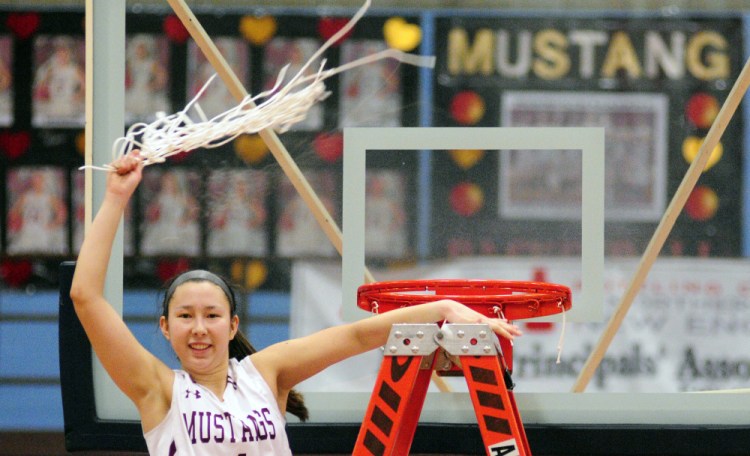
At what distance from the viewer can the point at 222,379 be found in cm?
226

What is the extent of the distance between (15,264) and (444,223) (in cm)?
270

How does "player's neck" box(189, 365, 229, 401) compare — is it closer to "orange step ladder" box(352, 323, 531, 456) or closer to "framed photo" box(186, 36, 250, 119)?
"orange step ladder" box(352, 323, 531, 456)

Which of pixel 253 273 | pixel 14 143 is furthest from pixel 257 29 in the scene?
pixel 14 143

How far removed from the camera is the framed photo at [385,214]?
9.98 ft

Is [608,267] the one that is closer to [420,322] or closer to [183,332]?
[420,322]

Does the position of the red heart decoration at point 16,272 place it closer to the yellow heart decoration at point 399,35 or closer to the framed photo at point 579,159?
the yellow heart decoration at point 399,35

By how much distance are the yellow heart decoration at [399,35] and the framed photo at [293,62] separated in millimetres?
214

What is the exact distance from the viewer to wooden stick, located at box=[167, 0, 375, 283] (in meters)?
3.06

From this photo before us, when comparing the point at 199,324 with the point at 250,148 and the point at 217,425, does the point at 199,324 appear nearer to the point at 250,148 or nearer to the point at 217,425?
the point at 217,425

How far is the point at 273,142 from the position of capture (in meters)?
3.08

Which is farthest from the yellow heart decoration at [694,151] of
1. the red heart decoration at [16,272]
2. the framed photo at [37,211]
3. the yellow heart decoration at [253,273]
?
the red heart decoration at [16,272]

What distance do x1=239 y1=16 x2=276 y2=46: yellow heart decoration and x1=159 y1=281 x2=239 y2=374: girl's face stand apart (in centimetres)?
113

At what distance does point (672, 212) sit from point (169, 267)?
160 cm

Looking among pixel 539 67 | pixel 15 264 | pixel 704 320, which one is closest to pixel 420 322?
pixel 539 67
